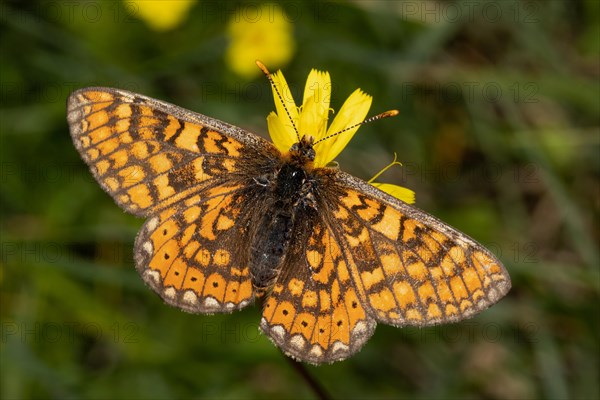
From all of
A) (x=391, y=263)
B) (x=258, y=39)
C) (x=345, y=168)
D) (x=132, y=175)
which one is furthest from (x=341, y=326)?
(x=258, y=39)

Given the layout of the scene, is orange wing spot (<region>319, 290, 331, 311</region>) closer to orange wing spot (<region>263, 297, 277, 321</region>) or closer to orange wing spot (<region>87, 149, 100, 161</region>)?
orange wing spot (<region>263, 297, 277, 321</region>)

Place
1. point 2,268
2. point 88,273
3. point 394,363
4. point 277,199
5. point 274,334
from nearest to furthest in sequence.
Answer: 1. point 274,334
2. point 277,199
3. point 88,273
4. point 2,268
5. point 394,363

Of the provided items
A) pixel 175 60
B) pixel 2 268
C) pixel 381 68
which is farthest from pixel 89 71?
pixel 381 68

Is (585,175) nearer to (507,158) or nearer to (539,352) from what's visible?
(507,158)

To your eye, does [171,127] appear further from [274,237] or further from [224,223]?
[274,237]

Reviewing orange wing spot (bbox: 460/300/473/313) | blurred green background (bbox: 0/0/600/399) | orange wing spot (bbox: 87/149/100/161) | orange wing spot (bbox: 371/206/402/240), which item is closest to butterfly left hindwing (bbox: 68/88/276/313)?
orange wing spot (bbox: 87/149/100/161)

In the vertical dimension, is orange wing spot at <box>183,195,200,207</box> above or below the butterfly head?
below
